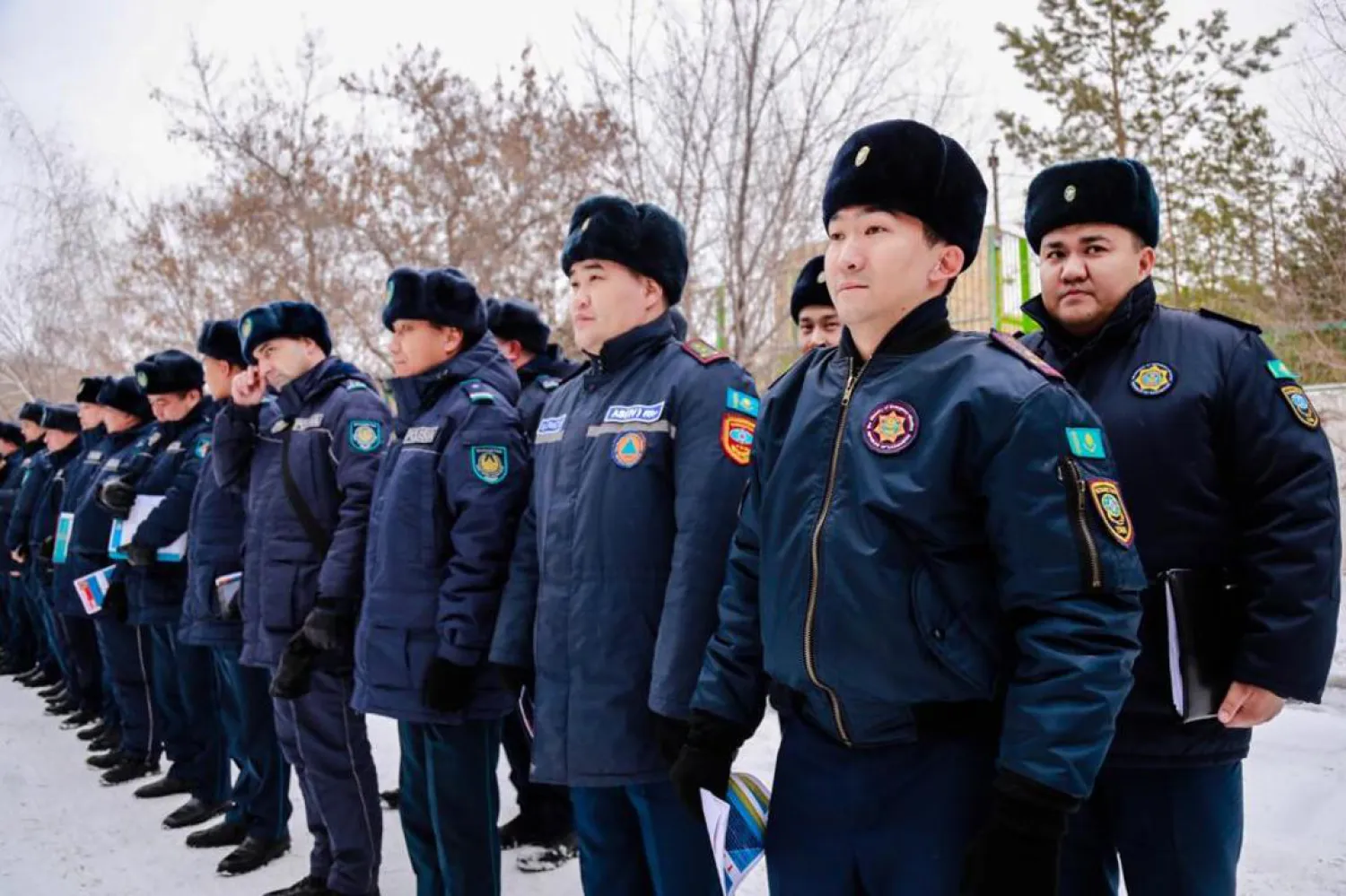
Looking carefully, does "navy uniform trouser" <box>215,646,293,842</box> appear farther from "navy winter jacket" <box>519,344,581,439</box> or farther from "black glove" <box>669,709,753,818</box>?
"black glove" <box>669,709,753,818</box>

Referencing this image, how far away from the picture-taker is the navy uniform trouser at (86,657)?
23.5 feet

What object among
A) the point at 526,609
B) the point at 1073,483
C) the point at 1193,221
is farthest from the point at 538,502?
the point at 1193,221

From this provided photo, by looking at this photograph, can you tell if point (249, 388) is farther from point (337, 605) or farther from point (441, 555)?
point (441, 555)

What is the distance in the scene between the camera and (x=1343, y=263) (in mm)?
8398

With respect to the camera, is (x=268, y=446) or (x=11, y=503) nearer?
(x=268, y=446)

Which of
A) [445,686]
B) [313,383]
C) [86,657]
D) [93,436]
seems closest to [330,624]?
[445,686]

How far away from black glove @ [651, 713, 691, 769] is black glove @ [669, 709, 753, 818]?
1.04ft

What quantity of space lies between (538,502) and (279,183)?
45.9 feet

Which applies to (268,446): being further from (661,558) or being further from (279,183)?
(279,183)

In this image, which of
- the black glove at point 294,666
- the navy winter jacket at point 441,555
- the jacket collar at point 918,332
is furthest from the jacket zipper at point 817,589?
the black glove at point 294,666

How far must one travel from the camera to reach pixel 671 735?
2301 millimetres

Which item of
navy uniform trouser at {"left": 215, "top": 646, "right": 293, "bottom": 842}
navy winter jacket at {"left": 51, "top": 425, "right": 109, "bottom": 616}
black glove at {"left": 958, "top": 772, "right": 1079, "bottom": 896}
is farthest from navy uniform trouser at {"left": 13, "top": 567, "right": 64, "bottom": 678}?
black glove at {"left": 958, "top": 772, "right": 1079, "bottom": 896}

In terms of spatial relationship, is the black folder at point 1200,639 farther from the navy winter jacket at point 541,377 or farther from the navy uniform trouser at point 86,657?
the navy uniform trouser at point 86,657

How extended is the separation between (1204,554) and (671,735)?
3.97 ft
